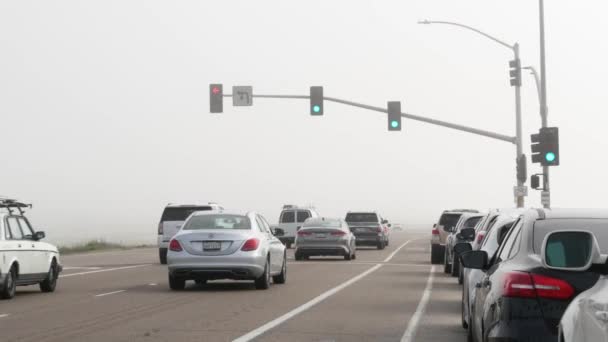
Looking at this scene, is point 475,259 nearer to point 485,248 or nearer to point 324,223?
point 485,248

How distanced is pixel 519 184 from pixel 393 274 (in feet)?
52.2

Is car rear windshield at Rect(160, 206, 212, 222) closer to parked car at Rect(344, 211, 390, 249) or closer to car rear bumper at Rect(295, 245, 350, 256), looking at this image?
car rear bumper at Rect(295, 245, 350, 256)

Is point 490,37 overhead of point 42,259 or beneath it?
overhead

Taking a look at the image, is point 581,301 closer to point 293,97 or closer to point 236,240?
point 236,240

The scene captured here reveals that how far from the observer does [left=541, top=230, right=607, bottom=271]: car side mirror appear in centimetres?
748

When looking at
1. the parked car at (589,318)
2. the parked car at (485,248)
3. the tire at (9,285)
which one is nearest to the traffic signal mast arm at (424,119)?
the tire at (9,285)

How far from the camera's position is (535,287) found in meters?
8.38

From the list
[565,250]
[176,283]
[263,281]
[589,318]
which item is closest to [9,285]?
[176,283]

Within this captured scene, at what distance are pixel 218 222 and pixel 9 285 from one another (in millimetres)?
4779

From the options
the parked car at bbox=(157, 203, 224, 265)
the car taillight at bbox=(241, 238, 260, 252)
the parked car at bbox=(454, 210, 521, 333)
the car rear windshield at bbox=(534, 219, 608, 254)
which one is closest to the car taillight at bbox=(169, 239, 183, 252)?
the car taillight at bbox=(241, 238, 260, 252)

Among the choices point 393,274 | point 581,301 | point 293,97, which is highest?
point 293,97

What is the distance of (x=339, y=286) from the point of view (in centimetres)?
2516

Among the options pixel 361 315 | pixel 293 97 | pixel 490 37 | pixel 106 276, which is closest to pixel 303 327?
pixel 361 315

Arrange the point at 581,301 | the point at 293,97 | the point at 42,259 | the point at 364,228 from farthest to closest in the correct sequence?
the point at 364,228
the point at 293,97
the point at 42,259
the point at 581,301
